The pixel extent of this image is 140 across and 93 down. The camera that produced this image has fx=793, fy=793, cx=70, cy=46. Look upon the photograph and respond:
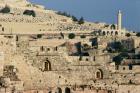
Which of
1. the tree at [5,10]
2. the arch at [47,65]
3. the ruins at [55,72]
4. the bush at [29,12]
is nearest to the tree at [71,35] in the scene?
the bush at [29,12]

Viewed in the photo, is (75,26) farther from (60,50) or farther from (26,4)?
(60,50)

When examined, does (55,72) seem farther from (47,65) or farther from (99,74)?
(99,74)

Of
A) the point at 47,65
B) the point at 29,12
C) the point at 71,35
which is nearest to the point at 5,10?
the point at 29,12

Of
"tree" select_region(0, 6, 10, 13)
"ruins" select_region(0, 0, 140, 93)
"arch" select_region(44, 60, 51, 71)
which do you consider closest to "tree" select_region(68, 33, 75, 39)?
"tree" select_region(0, 6, 10, 13)

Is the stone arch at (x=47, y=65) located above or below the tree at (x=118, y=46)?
below

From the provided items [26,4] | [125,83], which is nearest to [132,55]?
[125,83]

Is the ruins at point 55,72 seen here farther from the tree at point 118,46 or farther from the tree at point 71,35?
the tree at point 71,35

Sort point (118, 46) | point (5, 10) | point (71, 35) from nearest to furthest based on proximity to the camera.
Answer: point (118, 46) < point (71, 35) < point (5, 10)

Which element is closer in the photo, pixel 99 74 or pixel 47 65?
pixel 47 65

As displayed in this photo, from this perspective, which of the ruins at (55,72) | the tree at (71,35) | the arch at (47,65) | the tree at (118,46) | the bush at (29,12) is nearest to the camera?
the ruins at (55,72)

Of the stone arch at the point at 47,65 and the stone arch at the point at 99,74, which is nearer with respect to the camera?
the stone arch at the point at 47,65

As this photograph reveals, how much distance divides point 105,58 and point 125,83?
3774mm

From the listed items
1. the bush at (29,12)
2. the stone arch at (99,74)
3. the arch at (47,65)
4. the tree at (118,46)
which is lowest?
the stone arch at (99,74)

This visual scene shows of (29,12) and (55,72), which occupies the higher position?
(29,12)
